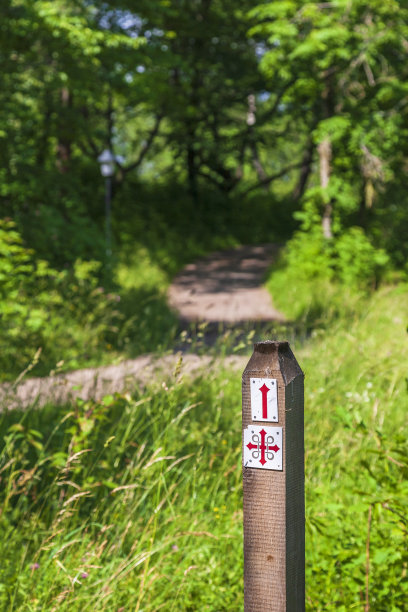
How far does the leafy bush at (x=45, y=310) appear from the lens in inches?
316

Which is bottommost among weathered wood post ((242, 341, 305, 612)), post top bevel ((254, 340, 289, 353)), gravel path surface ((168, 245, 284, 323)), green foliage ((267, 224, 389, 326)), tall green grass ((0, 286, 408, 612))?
gravel path surface ((168, 245, 284, 323))

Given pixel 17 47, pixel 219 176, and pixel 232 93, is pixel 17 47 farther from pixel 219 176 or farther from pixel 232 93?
pixel 219 176

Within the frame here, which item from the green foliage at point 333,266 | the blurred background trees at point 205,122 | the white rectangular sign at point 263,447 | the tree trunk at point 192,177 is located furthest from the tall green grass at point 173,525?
the tree trunk at point 192,177

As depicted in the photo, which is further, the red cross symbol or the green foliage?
the green foliage

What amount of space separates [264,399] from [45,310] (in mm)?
7894

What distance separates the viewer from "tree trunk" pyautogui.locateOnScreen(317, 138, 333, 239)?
14.9m

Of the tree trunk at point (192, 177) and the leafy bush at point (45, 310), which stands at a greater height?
the tree trunk at point (192, 177)

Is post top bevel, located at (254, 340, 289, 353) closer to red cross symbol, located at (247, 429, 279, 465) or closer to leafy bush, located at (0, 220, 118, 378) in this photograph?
red cross symbol, located at (247, 429, 279, 465)

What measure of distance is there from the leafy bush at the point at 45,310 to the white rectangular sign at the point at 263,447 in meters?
5.38

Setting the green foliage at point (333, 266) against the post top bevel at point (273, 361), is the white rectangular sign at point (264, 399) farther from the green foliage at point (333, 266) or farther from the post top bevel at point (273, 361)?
the green foliage at point (333, 266)

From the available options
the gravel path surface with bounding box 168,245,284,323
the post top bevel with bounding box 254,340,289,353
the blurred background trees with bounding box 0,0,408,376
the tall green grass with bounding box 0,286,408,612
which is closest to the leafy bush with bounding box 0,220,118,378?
the blurred background trees with bounding box 0,0,408,376

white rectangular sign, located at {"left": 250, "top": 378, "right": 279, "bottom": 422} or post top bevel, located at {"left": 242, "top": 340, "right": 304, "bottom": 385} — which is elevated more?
post top bevel, located at {"left": 242, "top": 340, "right": 304, "bottom": 385}

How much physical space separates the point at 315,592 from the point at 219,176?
2446cm

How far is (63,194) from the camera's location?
1066cm
